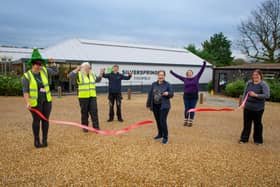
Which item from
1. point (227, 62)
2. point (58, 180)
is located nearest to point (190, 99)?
point (58, 180)

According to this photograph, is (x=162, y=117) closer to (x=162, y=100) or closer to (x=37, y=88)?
(x=162, y=100)

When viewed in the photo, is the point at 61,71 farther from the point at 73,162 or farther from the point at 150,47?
the point at 73,162

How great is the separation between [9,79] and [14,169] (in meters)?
11.8

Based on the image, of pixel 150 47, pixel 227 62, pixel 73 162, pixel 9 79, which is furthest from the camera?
pixel 227 62

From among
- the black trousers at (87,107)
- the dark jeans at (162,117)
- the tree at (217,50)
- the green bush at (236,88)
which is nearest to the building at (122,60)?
the green bush at (236,88)

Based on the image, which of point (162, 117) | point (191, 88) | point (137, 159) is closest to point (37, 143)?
point (137, 159)

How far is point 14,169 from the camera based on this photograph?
3.18 metres

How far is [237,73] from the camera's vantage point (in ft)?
57.8

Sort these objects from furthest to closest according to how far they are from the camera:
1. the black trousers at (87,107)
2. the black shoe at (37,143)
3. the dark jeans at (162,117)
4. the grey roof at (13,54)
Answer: the grey roof at (13,54) → the black trousers at (87,107) → the dark jeans at (162,117) → the black shoe at (37,143)

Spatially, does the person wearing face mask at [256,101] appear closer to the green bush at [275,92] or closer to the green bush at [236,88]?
the green bush at [275,92]

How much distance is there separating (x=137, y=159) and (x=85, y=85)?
2239 millimetres

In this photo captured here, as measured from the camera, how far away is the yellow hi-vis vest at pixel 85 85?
4922mm

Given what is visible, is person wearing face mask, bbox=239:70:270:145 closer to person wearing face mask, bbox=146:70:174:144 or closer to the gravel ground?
the gravel ground

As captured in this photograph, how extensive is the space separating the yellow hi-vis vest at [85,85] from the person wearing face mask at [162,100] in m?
1.48
